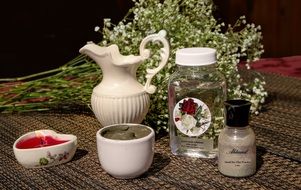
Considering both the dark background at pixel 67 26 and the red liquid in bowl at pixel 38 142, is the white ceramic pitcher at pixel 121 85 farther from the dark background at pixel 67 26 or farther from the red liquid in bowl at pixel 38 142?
the dark background at pixel 67 26

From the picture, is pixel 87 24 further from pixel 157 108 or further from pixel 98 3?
pixel 157 108

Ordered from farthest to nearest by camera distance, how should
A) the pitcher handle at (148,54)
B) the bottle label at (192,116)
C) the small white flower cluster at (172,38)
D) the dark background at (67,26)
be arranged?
the dark background at (67,26), the small white flower cluster at (172,38), the pitcher handle at (148,54), the bottle label at (192,116)

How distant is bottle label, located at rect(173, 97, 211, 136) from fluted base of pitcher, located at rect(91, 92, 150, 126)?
0.36 feet

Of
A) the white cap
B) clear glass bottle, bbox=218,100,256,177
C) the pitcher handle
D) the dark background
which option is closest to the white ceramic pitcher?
the pitcher handle

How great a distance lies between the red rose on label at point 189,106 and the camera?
3.30ft

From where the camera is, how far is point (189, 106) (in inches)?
39.8

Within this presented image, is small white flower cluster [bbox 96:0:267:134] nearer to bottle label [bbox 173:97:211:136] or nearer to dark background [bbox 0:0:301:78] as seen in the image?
bottle label [bbox 173:97:211:136]

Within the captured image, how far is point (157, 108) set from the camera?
1209 mm

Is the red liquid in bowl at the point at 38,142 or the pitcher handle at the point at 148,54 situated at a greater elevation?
the pitcher handle at the point at 148,54

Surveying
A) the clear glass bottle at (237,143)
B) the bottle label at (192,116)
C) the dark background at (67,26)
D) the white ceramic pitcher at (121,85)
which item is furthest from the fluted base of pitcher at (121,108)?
the dark background at (67,26)

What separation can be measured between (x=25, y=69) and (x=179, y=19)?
2499 millimetres

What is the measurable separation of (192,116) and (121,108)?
172mm

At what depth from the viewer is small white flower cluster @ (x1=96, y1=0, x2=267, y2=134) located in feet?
3.97

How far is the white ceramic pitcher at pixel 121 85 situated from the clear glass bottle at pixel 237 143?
9.5 inches
